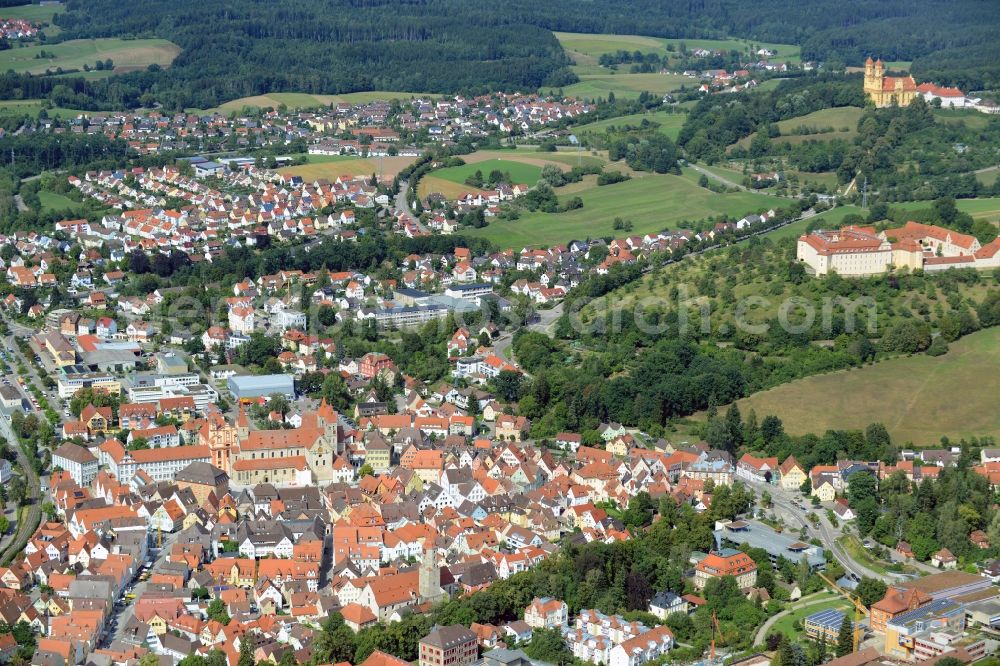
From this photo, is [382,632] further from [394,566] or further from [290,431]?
[290,431]

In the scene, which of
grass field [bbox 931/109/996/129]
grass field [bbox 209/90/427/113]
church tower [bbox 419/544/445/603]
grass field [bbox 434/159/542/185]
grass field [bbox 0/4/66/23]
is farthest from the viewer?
grass field [bbox 0/4/66/23]

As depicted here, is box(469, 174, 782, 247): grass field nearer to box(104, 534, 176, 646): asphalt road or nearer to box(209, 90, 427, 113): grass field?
box(209, 90, 427, 113): grass field

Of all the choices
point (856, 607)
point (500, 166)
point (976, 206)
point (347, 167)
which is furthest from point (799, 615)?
point (347, 167)

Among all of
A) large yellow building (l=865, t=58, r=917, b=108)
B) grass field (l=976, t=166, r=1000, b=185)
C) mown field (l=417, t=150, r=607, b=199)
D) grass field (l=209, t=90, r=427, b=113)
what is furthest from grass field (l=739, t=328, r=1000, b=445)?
grass field (l=209, t=90, r=427, b=113)

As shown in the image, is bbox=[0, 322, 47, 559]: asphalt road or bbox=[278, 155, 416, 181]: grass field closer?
bbox=[0, 322, 47, 559]: asphalt road

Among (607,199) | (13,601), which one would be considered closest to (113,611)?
(13,601)

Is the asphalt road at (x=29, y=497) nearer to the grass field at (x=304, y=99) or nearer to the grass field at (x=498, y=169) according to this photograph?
the grass field at (x=498, y=169)

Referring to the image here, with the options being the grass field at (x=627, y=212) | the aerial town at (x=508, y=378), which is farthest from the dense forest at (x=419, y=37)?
the grass field at (x=627, y=212)

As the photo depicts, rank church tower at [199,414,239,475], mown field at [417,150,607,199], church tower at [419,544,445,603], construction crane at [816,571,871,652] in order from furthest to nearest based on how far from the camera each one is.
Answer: mown field at [417,150,607,199] < church tower at [199,414,239,475] < church tower at [419,544,445,603] < construction crane at [816,571,871,652]
